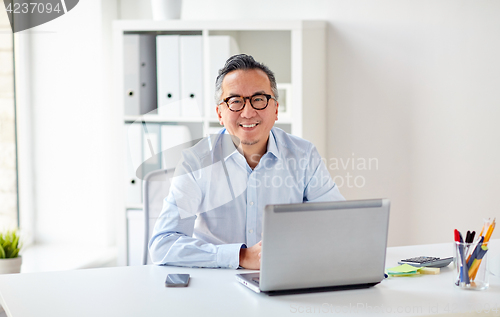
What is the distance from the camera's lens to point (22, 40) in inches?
116

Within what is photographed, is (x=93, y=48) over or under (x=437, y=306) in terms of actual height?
over

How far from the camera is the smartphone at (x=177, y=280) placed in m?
1.17

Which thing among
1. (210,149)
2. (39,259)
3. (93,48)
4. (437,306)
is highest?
(93,48)

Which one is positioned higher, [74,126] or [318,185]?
[74,126]

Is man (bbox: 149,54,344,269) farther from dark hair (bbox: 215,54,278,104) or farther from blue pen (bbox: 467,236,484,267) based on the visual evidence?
blue pen (bbox: 467,236,484,267)

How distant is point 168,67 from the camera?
262cm

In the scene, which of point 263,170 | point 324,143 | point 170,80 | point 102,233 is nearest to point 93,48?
point 170,80

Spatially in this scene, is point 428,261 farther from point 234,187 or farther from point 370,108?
point 370,108

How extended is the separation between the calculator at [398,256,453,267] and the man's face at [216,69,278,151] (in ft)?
2.17

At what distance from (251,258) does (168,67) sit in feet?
5.07

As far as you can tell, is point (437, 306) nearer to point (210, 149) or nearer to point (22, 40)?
point (210, 149)

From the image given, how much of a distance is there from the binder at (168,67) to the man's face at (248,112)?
0.92 m

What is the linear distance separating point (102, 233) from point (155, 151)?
75 cm

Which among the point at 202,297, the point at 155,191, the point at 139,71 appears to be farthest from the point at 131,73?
the point at 202,297
